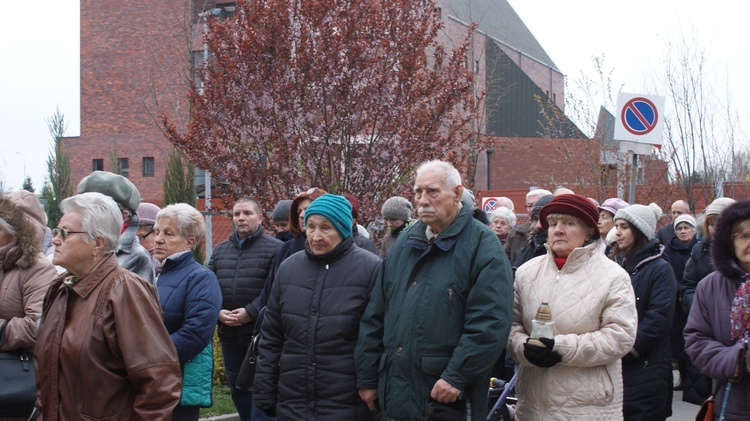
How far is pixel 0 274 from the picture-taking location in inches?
215

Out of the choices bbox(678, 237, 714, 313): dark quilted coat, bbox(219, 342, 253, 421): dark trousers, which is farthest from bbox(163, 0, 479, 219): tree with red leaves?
bbox(678, 237, 714, 313): dark quilted coat

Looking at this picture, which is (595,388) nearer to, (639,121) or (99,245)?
(99,245)

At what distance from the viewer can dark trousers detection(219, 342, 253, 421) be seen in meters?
7.37

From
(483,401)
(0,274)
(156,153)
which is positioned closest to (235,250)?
(0,274)

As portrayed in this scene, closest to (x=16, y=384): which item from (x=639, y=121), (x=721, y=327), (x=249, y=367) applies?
(x=249, y=367)

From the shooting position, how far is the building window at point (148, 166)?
1775 inches

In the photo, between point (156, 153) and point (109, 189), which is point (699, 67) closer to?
point (109, 189)

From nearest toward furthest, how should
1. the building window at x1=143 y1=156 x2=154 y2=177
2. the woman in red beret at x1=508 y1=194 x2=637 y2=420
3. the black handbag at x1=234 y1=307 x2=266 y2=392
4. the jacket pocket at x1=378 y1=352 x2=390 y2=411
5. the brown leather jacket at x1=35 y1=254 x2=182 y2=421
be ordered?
the brown leather jacket at x1=35 y1=254 x2=182 y2=421, the woman in red beret at x1=508 y1=194 x2=637 y2=420, the jacket pocket at x1=378 y1=352 x2=390 y2=411, the black handbag at x1=234 y1=307 x2=266 y2=392, the building window at x1=143 y1=156 x2=154 y2=177

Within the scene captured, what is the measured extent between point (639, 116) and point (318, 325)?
6.71 metres

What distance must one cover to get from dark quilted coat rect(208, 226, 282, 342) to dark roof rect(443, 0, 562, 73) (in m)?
41.2

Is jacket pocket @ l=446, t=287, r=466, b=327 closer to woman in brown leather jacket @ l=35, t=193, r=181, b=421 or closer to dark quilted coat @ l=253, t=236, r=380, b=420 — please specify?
dark quilted coat @ l=253, t=236, r=380, b=420

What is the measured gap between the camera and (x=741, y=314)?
15.5 ft

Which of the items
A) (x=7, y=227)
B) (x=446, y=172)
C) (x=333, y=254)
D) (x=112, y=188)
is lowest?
(x=333, y=254)

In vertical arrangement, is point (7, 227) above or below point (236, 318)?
above
